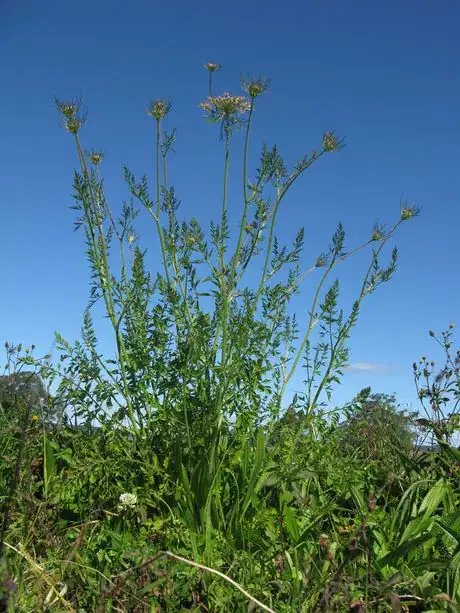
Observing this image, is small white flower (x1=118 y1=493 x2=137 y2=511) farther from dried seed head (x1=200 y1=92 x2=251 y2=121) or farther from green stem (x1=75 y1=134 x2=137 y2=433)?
dried seed head (x1=200 y1=92 x2=251 y2=121)

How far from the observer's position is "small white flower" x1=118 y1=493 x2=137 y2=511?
3.13 metres

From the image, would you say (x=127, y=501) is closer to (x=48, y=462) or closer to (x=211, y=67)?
(x=48, y=462)

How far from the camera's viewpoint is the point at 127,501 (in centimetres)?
313

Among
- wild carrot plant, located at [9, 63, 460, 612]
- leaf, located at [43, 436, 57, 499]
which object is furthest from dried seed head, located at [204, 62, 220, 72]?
leaf, located at [43, 436, 57, 499]

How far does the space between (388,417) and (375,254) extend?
1.81 m

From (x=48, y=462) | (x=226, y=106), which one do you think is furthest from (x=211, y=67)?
(x=48, y=462)

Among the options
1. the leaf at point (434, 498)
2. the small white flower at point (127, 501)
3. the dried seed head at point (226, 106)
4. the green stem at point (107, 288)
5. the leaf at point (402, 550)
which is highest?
the dried seed head at point (226, 106)

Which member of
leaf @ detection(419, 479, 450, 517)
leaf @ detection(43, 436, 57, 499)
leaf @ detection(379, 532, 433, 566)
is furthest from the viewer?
leaf @ detection(43, 436, 57, 499)

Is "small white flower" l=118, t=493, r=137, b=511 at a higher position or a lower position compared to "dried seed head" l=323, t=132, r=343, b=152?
lower

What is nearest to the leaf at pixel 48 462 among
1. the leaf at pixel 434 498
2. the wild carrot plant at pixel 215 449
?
the wild carrot plant at pixel 215 449

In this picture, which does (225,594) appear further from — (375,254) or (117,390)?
(375,254)

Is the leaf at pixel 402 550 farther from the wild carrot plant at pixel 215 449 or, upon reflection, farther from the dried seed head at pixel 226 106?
the dried seed head at pixel 226 106

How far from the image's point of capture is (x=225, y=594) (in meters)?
2.42

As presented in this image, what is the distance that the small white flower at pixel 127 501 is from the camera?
313 cm
